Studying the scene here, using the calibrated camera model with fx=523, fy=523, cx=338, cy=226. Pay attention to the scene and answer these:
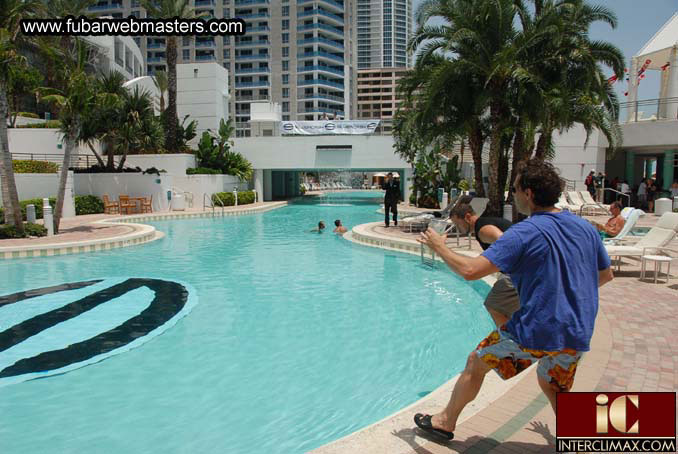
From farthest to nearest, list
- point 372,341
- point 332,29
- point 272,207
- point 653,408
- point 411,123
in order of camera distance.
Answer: point 332,29 < point 272,207 < point 411,123 < point 372,341 < point 653,408

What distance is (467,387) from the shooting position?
319cm

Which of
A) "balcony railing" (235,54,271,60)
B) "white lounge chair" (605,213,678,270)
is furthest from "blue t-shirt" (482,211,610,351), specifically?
"balcony railing" (235,54,271,60)

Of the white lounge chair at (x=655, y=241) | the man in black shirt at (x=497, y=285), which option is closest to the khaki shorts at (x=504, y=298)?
the man in black shirt at (x=497, y=285)

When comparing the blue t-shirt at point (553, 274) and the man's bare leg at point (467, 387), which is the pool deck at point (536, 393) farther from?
the blue t-shirt at point (553, 274)

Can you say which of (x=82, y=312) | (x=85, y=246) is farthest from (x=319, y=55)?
(x=82, y=312)

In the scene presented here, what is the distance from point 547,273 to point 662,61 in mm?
29993

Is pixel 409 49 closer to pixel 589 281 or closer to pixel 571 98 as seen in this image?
pixel 571 98

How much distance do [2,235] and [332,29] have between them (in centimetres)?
7838

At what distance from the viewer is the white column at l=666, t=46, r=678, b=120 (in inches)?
911

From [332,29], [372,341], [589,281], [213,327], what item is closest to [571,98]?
[372,341]

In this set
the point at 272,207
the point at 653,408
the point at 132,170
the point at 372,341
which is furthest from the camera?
the point at 272,207

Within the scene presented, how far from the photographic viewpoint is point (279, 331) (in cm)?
759

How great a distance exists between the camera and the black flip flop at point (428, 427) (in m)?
3.41

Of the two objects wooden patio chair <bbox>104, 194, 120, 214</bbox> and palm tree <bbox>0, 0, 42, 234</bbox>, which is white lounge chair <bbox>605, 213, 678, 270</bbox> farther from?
wooden patio chair <bbox>104, 194, 120, 214</bbox>
